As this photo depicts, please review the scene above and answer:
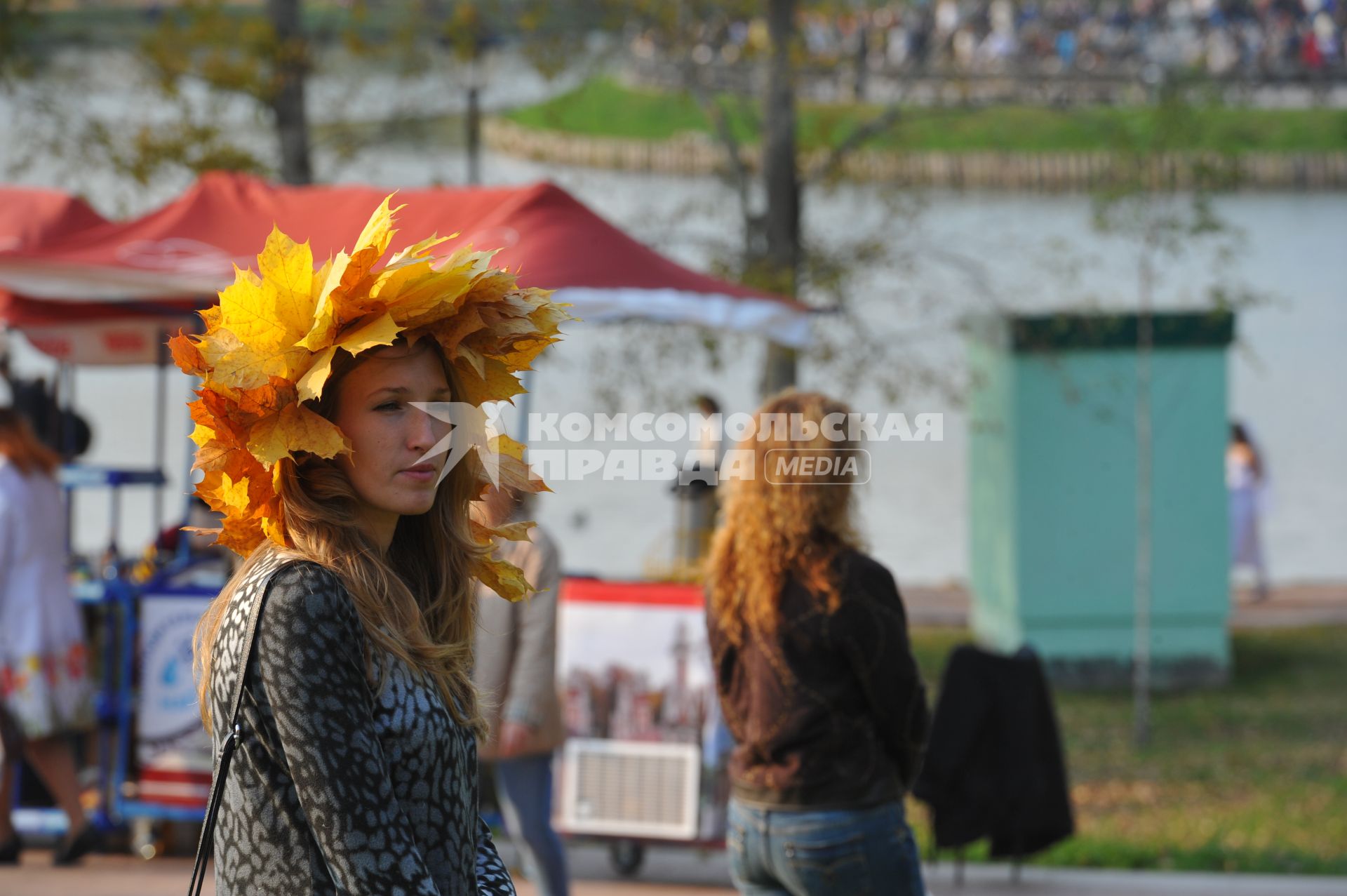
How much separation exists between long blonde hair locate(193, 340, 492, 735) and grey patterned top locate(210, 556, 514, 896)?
5 centimetres

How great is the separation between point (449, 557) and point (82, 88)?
972cm

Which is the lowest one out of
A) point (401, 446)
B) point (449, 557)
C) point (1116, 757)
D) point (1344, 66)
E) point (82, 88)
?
point (1116, 757)

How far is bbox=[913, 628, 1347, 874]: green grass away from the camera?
23.2 ft

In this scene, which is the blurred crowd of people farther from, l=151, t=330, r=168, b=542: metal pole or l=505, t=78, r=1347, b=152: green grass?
l=151, t=330, r=168, b=542: metal pole

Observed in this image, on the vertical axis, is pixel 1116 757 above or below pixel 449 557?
below

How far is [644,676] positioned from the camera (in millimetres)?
6457

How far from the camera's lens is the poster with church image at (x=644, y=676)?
6.41 meters

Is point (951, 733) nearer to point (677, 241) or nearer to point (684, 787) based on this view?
point (684, 787)

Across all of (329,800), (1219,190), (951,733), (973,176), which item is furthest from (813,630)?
(973,176)

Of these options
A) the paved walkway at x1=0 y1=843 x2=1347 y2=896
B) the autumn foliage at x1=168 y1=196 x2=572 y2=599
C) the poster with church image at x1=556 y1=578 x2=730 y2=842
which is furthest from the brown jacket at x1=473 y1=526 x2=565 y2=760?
the autumn foliage at x1=168 y1=196 x2=572 y2=599

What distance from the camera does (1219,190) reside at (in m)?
9.78

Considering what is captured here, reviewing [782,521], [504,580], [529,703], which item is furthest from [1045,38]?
[504,580]

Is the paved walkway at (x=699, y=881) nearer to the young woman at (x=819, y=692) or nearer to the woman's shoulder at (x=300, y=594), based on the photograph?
the young woman at (x=819, y=692)

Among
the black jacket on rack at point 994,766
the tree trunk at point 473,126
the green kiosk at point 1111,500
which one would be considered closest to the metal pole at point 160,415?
the tree trunk at point 473,126
